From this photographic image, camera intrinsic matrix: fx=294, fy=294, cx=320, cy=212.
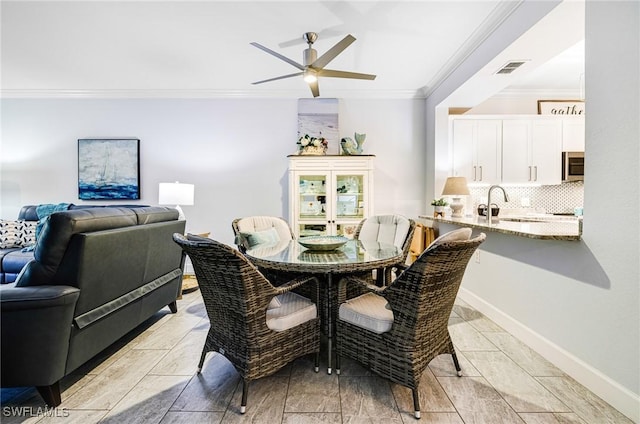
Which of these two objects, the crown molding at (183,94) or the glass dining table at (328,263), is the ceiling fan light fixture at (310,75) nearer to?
the glass dining table at (328,263)

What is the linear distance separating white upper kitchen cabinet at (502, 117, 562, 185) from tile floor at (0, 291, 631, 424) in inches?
106

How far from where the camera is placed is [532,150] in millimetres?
3914

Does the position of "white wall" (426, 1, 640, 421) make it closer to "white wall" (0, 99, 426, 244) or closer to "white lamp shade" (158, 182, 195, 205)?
"white wall" (0, 99, 426, 244)

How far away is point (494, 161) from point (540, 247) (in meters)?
2.26

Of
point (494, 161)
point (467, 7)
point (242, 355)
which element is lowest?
point (242, 355)

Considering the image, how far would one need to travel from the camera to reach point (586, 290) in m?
1.67

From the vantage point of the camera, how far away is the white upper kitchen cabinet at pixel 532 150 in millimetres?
3895

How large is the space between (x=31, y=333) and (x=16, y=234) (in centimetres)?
292

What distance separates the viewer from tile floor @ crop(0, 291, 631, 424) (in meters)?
1.43

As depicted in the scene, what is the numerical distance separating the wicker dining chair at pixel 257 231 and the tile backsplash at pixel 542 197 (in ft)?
9.29

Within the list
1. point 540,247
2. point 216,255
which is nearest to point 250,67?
point 216,255

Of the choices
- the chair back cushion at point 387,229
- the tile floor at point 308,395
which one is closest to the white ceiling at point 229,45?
the chair back cushion at point 387,229

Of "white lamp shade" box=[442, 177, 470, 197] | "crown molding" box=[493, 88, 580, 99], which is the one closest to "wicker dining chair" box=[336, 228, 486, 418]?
"white lamp shade" box=[442, 177, 470, 197]

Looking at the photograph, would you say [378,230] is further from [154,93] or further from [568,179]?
[154,93]
